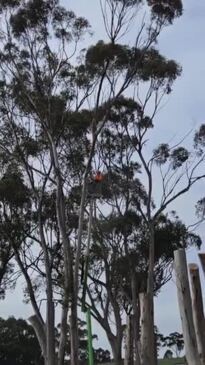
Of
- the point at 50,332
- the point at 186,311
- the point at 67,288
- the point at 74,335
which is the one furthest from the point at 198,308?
the point at 50,332

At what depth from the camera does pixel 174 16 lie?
22.7 metres

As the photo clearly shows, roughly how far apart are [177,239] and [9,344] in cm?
2487

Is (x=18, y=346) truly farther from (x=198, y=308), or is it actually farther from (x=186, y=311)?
(x=186, y=311)

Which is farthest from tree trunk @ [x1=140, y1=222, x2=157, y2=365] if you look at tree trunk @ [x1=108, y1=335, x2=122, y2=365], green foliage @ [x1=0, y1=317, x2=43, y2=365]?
green foliage @ [x1=0, y1=317, x2=43, y2=365]

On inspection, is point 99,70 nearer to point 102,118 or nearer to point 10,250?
point 102,118

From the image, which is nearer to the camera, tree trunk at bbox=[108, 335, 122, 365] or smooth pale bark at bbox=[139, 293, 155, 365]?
smooth pale bark at bbox=[139, 293, 155, 365]

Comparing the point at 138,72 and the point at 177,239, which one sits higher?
the point at 138,72

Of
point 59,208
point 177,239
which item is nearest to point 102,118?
point 59,208

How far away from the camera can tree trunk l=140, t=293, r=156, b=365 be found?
13.1 meters

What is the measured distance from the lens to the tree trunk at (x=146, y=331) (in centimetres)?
1311

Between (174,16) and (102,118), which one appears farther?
(102,118)

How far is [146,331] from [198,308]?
7.50 ft

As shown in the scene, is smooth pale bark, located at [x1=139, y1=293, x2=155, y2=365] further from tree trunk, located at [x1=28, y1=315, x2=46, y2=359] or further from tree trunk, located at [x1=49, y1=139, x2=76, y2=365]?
tree trunk, located at [x1=28, y1=315, x2=46, y2=359]

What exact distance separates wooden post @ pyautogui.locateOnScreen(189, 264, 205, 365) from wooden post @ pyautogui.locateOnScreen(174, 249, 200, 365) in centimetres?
55
